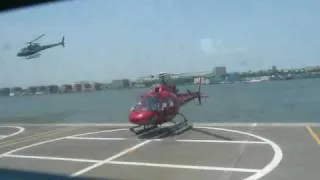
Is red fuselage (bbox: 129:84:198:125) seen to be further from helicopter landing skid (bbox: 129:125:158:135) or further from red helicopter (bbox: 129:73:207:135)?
helicopter landing skid (bbox: 129:125:158:135)

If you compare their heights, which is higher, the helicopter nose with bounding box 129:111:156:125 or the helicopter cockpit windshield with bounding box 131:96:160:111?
the helicopter cockpit windshield with bounding box 131:96:160:111

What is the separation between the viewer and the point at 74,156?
44.9 ft

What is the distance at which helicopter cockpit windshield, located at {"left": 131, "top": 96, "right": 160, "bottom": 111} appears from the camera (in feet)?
57.3

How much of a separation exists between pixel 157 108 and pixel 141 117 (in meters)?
0.92

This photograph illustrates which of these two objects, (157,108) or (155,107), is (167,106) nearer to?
(157,108)

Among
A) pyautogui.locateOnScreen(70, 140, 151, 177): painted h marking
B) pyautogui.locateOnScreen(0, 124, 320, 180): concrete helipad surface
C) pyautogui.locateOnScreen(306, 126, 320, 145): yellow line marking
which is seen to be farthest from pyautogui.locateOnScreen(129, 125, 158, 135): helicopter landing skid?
pyautogui.locateOnScreen(306, 126, 320, 145): yellow line marking

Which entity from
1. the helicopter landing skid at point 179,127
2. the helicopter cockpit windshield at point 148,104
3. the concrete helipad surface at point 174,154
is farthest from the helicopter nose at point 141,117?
the helicopter landing skid at point 179,127

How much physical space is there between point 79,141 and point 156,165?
605 cm

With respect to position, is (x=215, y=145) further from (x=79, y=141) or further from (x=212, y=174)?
(x=79, y=141)

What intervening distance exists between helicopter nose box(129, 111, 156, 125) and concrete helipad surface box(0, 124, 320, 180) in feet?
2.24

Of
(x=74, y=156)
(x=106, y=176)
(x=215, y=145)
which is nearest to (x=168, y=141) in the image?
(x=215, y=145)

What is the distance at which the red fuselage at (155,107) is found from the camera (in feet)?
56.4

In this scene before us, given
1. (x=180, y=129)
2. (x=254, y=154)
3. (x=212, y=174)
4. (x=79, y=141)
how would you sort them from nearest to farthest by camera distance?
(x=212, y=174) < (x=254, y=154) < (x=79, y=141) < (x=180, y=129)

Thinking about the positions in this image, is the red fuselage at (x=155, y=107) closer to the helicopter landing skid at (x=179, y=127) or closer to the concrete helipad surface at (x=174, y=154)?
the helicopter landing skid at (x=179, y=127)
